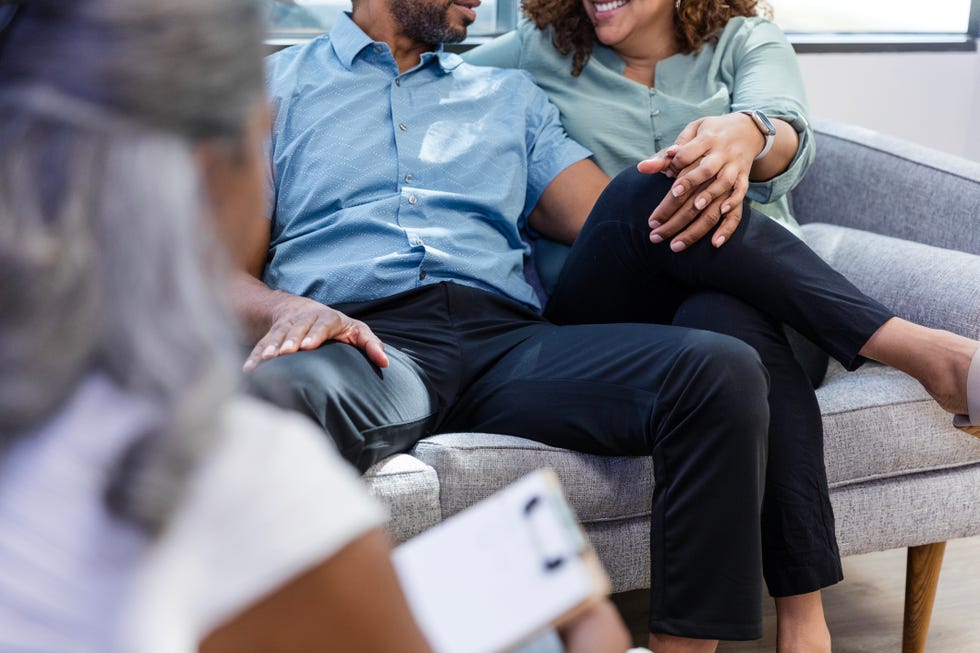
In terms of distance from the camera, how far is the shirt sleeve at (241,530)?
50 centimetres

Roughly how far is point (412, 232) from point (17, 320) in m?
1.25

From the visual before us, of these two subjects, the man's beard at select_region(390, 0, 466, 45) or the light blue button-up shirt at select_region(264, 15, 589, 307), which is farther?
the man's beard at select_region(390, 0, 466, 45)

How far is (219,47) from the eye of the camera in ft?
1.65

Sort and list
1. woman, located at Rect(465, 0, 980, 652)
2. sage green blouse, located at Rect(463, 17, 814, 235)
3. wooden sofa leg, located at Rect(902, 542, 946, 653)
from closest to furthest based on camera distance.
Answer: woman, located at Rect(465, 0, 980, 652), wooden sofa leg, located at Rect(902, 542, 946, 653), sage green blouse, located at Rect(463, 17, 814, 235)

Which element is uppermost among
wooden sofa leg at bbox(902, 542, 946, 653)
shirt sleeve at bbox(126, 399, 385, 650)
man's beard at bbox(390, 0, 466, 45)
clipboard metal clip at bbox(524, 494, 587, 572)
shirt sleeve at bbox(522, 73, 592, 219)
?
shirt sleeve at bbox(126, 399, 385, 650)

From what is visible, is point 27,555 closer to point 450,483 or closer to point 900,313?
point 450,483

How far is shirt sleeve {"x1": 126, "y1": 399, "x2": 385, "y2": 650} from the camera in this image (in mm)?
499

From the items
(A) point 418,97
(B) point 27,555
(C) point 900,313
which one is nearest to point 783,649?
(C) point 900,313

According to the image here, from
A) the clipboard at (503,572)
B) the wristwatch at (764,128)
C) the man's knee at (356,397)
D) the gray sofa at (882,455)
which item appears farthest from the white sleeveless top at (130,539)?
the wristwatch at (764,128)

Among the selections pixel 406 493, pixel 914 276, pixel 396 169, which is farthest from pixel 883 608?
pixel 396 169

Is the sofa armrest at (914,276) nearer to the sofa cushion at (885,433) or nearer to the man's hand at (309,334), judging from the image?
the sofa cushion at (885,433)

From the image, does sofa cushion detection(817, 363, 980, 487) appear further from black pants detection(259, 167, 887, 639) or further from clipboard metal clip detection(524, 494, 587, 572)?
clipboard metal clip detection(524, 494, 587, 572)

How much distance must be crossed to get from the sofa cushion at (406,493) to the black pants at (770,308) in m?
0.45

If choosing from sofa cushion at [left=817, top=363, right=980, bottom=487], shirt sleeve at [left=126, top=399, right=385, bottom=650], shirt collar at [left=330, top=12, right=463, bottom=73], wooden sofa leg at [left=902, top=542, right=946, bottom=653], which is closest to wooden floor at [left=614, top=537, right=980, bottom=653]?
wooden sofa leg at [left=902, top=542, right=946, bottom=653]
